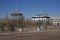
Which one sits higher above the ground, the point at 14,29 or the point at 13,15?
the point at 13,15

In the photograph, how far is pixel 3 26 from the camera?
140ft

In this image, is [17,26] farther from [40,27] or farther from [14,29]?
[40,27]

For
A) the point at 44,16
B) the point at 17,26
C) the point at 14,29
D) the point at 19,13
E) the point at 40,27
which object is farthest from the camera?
the point at 44,16

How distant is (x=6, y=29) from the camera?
1660 inches

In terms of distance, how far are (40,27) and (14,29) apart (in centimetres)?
993

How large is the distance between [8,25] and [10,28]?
1444 millimetres

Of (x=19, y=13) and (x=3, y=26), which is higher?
(x=19, y=13)

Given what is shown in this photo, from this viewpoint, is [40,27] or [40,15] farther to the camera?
[40,15]

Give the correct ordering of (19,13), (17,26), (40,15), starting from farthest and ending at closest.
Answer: (40,15), (19,13), (17,26)

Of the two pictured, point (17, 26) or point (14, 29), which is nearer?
point (14, 29)

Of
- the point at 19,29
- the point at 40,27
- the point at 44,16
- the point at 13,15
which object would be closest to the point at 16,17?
the point at 13,15

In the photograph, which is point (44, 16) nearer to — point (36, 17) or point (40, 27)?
point (36, 17)

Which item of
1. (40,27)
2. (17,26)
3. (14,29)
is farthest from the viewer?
(40,27)

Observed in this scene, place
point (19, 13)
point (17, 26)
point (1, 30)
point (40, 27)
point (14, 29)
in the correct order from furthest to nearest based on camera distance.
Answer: point (19, 13), point (40, 27), point (17, 26), point (14, 29), point (1, 30)
